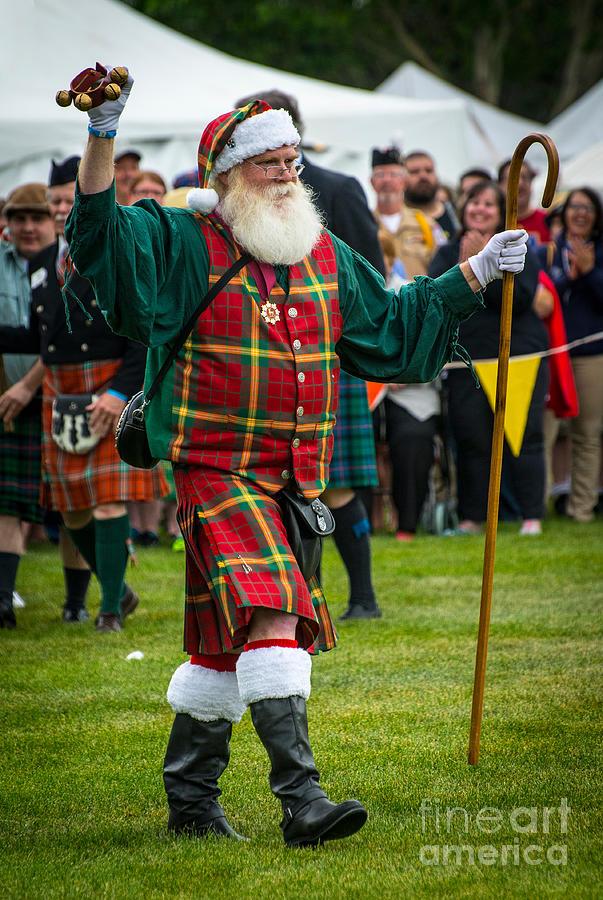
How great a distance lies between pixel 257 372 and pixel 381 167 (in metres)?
5.49

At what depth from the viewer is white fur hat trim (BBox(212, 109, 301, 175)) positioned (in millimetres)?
3260

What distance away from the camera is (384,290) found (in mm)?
3449

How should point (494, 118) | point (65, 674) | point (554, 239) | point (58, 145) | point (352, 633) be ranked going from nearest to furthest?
point (65, 674) → point (352, 633) → point (554, 239) → point (58, 145) → point (494, 118)

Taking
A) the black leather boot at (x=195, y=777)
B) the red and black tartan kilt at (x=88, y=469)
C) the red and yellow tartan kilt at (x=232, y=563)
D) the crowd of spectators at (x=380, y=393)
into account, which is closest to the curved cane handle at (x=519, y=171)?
the red and yellow tartan kilt at (x=232, y=563)

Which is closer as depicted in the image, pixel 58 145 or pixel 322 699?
pixel 322 699

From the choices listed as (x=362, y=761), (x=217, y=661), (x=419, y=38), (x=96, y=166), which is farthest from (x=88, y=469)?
(x=419, y=38)

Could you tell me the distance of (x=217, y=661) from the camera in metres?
3.23

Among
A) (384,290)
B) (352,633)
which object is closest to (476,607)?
(352,633)

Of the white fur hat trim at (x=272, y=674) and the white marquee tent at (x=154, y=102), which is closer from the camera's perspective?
the white fur hat trim at (x=272, y=674)

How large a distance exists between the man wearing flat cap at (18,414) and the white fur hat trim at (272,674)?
10.5 feet

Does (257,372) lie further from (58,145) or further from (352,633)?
(58,145)

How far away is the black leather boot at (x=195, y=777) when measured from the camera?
3.19m

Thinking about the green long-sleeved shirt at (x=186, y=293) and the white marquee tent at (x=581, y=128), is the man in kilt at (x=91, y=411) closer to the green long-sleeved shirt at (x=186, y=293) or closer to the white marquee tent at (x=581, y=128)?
the green long-sleeved shirt at (x=186, y=293)

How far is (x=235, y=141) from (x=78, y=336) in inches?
95.7
